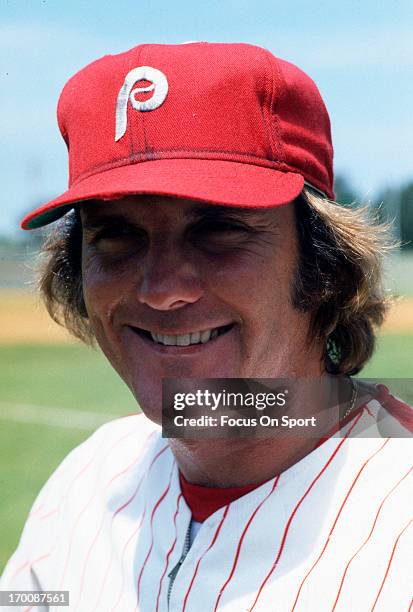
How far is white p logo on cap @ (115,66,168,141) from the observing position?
1.36m

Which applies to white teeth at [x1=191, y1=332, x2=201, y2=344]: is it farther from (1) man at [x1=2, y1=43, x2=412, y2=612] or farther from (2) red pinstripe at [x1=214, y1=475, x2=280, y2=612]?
(2) red pinstripe at [x1=214, y1=475, x2=280, y2=612]

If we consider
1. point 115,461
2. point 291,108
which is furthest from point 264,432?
point 291,108

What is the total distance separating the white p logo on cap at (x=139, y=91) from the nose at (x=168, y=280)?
8.7 inches

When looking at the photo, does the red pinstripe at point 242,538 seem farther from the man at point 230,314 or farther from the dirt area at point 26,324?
the dirt area at point 26,324

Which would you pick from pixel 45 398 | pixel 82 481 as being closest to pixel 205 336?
pixel 82 481

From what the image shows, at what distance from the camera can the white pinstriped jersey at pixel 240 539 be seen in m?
1.28

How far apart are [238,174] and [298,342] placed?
370 millimetres

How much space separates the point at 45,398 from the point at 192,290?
8376 millimetres

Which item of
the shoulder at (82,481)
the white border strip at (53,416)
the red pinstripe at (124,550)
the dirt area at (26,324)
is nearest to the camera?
the red pinstripe at (124,550)

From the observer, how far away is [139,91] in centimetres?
137

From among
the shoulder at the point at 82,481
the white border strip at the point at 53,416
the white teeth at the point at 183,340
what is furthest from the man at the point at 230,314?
the white border strip at the point at 53,416

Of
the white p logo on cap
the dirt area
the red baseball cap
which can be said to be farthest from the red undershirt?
the dirt area

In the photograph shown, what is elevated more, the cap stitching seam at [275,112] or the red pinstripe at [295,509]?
the cap stitching seam at [275,112]

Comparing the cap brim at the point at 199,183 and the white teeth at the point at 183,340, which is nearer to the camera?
the cap brim at the point at 199,183
